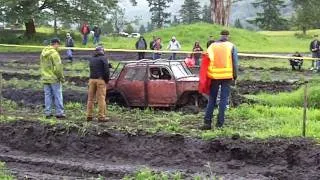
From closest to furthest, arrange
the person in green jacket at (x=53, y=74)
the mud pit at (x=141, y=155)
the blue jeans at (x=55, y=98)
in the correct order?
the mud pit at (x=141, y=155) → the person in green jacket at (x=53, y=74) → the blue jeans at (x=55, y=98)

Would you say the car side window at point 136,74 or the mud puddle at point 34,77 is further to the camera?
the mud puddle at point 34,77

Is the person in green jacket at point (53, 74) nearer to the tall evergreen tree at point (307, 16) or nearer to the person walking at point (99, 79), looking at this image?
the person walking at point (99, 79)

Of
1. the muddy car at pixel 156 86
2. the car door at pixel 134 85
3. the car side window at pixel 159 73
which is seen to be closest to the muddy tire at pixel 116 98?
the muddy car at pixel 156 86

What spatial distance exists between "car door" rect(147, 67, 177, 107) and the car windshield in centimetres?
16

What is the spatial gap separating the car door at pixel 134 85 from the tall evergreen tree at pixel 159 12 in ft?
319

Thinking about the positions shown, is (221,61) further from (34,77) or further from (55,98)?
(34,77)

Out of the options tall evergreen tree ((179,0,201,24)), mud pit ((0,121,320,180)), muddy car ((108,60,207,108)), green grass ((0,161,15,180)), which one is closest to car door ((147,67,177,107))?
muddy car ((108,60,207,108))

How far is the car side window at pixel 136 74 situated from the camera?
17.1 metres

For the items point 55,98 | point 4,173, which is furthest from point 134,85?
point 4,173

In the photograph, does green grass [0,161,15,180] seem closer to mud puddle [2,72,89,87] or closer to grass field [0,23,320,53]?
mud puddle [2,72,89,87]

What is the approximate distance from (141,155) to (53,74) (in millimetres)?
4346

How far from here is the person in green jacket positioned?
1501 centimetres

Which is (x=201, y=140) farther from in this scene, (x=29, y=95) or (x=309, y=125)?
(x=29, y=95)

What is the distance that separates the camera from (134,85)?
A: 1709 centimetres
